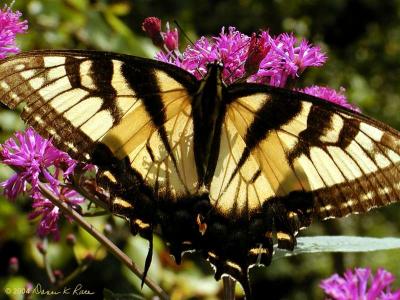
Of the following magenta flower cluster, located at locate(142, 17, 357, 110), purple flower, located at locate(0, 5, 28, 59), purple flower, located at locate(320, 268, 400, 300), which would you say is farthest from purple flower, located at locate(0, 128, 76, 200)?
purple flower, located at locate(320, 268, 400, 300)

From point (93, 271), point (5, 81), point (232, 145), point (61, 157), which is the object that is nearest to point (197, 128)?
point (232, 145)

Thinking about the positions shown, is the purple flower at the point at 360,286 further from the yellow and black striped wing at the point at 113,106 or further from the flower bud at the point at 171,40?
the flower bud at the point at 171,40

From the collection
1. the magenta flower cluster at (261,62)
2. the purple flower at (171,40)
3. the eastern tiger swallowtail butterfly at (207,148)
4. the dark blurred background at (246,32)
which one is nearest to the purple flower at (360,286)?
the eastern tiger swallowtail butterfly at (207,148)

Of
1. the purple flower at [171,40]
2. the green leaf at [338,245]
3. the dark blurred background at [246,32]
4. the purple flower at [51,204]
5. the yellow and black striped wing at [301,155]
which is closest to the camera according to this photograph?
the yellow and black striped wing at [301,155]

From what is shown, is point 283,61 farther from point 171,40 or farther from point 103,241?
point 103,241

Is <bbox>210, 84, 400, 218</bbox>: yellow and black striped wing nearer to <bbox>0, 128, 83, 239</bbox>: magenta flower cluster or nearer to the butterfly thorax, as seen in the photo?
the butterfly thorax

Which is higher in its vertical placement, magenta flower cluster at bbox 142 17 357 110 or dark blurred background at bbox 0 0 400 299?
dark blurred background at bbox 0 0 400 299
